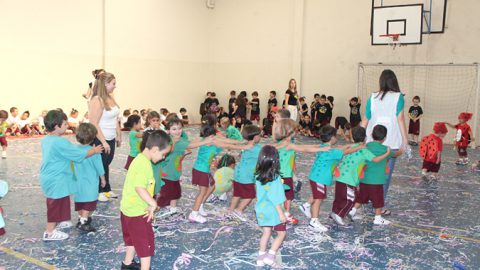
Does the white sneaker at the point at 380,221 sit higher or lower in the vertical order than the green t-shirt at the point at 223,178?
lower

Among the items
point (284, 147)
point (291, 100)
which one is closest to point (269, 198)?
point (284, 147)

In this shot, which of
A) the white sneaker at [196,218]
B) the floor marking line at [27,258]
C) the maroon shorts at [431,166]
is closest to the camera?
the floor marking line at [27,258]

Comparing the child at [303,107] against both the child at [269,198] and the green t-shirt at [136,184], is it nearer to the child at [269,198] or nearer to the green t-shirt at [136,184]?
the child at [269,198]

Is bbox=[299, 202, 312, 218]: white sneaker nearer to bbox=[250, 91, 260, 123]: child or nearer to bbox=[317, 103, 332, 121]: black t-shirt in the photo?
bbox=[317, 103, 332, 121]: black t-shirt

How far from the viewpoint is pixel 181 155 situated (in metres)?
6.25

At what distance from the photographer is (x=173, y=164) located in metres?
6.23

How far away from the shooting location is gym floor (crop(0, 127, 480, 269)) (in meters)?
4.95

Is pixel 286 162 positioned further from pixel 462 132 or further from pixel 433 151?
pixel 462 132

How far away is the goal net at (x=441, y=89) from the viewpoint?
15.2m

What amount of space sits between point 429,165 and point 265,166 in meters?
6.12

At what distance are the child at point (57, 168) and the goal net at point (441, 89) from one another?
12.9m

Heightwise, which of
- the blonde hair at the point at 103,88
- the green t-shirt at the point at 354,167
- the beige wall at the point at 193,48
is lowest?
the green t-shirt at the point at 354,167

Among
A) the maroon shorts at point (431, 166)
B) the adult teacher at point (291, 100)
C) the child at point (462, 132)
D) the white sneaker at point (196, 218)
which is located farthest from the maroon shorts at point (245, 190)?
the adult teacher at point (291, 100)

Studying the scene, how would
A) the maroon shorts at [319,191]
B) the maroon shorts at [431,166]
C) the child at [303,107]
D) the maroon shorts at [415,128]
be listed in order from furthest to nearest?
the child at [303,107] < the maroon shorts at [415,128] < the maroon shorts at [431,166] < the maroon shorts at [319,191]
